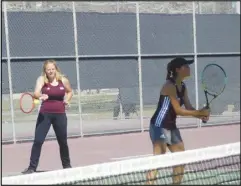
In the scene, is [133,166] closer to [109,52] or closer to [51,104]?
[51,104]

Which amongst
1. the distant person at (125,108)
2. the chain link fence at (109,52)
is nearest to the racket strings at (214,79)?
the chain link fence at (109,52)

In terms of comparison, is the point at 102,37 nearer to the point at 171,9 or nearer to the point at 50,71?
the point at 171,9

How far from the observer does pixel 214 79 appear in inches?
294

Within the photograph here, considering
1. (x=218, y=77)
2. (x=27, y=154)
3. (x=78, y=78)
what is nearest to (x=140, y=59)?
(x=78, y=78)

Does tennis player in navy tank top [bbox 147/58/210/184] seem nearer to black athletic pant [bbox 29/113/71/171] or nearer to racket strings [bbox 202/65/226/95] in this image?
racket strings [bbox 202/65/226/95]

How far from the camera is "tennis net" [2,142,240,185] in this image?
3.79 metres

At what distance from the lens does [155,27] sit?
42.5 ft

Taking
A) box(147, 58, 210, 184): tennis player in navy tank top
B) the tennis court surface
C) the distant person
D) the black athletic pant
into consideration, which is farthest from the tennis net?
the distant person

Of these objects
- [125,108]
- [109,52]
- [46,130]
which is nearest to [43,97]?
[46,130]

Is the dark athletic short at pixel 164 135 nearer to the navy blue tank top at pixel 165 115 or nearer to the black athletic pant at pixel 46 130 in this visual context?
the navy blue tank top at pixel 165 115

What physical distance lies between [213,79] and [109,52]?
5.12m

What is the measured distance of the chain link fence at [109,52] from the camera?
11.4 m

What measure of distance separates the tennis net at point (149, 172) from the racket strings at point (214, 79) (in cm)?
211

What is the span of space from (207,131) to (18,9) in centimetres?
473
